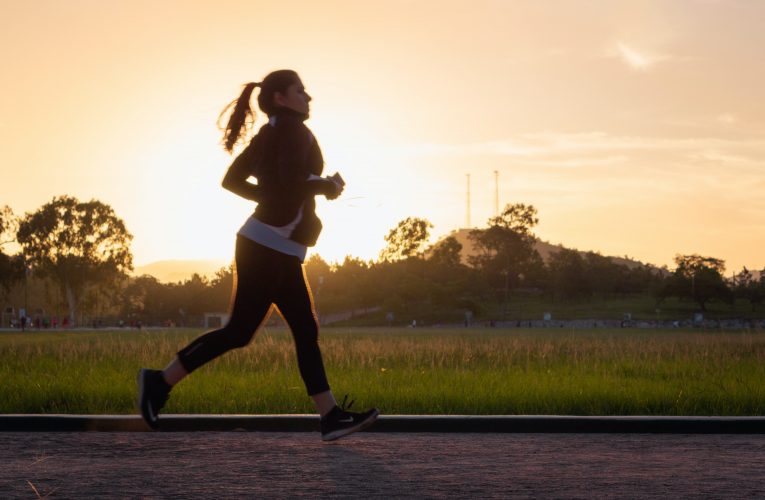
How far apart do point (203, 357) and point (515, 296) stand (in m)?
110

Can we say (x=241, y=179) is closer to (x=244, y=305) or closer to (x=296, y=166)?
A: (x=296, y=166)

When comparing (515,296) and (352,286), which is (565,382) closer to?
(352,286)

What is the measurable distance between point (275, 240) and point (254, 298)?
0.36 metres

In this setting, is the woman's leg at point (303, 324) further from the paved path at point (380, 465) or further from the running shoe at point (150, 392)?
the running shoe at point (150, 392)

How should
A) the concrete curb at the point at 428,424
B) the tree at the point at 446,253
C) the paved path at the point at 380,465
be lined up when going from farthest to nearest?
1. the tree at the point at 446,253
2. the concrete curb at the point at 428,424
3. the paved path at the point at 380,465

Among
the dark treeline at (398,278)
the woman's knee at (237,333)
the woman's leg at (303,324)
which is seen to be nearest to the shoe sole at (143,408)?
the woman's knee at (237,333)

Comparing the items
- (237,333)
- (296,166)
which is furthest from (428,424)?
(296,166)

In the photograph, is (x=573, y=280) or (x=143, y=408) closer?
(x=143, y=408)

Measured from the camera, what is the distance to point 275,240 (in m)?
5.47

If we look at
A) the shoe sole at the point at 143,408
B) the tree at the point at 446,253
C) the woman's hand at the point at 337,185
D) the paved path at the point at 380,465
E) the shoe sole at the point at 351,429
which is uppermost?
the tree at the point at 446,253

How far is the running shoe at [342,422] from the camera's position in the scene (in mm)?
5676

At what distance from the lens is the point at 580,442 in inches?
246

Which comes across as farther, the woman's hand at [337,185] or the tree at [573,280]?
the tree at [573,280]

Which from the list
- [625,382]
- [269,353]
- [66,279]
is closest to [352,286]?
[66,279]
